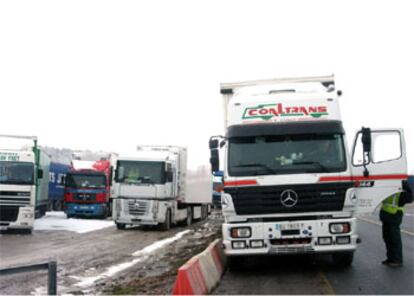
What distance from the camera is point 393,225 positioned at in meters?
10.2

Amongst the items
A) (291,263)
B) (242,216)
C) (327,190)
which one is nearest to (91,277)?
(242,216)

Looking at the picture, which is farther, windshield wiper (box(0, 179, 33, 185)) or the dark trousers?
windshield wiper (box(0, 179, 33, 185))

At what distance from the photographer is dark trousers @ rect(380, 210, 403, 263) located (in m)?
10.1

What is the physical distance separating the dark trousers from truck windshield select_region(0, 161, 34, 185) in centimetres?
1382

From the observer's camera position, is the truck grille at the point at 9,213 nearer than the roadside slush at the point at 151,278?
No

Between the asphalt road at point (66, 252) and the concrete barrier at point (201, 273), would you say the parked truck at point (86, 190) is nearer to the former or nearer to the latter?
the asphalt road at point (66, 252)

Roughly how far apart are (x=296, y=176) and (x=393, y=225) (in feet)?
7.96

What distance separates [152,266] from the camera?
11.8 metres

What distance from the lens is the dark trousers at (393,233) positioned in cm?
1013

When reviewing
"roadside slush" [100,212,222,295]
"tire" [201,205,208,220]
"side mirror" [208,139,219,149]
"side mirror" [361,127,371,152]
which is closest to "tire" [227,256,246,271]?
"roadside slush" [100,212,222,295]

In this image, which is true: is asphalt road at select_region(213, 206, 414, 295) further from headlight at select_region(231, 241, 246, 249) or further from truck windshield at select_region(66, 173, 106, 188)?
truck windshield at select_region(66, 173, 106, 188)

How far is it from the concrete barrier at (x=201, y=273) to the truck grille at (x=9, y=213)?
37.7 feet

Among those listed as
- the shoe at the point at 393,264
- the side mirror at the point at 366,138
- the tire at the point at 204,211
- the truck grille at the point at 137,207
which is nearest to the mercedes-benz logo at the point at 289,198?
the side mirror at the point at 366,138

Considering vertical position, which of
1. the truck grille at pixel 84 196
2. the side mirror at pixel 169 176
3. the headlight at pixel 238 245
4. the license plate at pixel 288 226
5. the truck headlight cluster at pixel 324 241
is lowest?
the headlight at pixel 238 245
